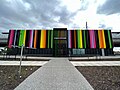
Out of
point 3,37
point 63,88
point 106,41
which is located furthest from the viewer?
point 3,37

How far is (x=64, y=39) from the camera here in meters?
32.9

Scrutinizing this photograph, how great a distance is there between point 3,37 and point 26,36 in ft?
45.7

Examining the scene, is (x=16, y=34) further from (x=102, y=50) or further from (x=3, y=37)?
(x=102, y=50)

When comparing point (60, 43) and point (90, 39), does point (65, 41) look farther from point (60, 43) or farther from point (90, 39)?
point (90, 39)

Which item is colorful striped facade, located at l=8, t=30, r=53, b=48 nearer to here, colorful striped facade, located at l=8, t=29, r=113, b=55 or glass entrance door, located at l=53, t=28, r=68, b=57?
colorful striped facade, located at l=8, t=29, r=113, b=55

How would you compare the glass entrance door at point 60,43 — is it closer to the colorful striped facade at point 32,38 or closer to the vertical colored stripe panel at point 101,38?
the colorful striped facade at point 32,38

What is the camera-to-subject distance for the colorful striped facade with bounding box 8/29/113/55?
31969 millimetres

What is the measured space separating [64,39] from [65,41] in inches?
28.4

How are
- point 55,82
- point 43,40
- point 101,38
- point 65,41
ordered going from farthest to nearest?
point 65,41 < point 43,40 < point 101,38 < point 55,82

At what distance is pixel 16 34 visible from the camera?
111 ft

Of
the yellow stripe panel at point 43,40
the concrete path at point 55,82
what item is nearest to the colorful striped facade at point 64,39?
the yellow stripe panel at point 43,40

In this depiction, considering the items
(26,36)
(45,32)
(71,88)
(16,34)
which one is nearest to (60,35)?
(45,32)

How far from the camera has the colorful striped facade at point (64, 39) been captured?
32.0m

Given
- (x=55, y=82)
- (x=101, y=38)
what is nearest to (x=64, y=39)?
(x=101, y=38)
